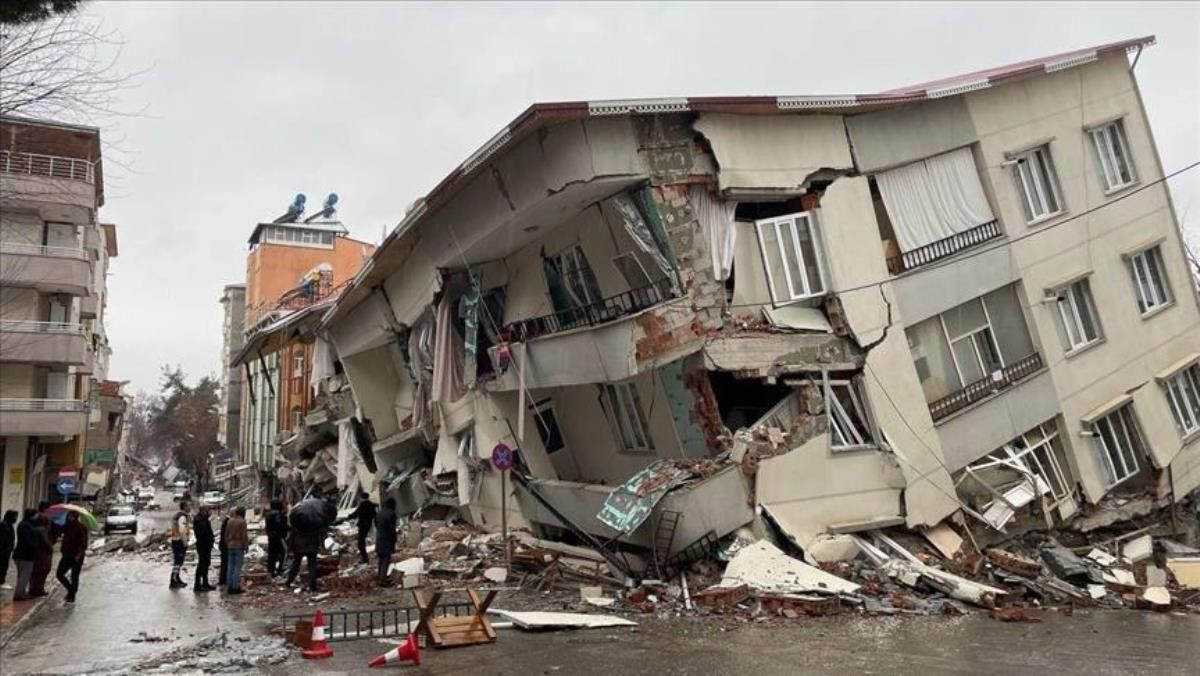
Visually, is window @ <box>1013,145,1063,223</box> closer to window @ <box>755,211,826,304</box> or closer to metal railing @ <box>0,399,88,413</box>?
window @ <box>755,211,826,304</box>

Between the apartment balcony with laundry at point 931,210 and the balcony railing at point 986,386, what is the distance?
2.33 m

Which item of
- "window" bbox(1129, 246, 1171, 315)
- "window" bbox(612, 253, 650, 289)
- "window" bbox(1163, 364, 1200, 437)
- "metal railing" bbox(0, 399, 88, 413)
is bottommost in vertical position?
"window" bbox(1163, 364, 1200, 437)

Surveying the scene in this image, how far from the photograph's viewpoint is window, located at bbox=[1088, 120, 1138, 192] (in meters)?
16.6

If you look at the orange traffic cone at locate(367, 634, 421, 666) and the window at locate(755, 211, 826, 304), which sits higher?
the window at locate(755, 211, 826, 304)

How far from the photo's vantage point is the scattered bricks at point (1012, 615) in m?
10.1

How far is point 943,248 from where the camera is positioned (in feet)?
47.6

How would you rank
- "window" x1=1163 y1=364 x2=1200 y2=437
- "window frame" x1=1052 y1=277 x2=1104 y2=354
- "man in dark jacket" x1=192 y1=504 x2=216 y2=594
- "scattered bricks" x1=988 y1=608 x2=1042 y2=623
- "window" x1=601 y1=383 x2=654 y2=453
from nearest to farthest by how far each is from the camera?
"scattered bricks" x1=988 y1=608 x2=1042 y2=623, "man in dark jacket" x1=192 y1=504 x2=216 y2=594, "window" x1=601 y1=383 x2=654 y2=453, "window frame" x1=1052 y1=277 x2=1104 y2=354, "window" x1=1163 y1=364 x2=1200 y2=437

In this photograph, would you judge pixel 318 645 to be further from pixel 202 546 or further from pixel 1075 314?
pixel 1075 314

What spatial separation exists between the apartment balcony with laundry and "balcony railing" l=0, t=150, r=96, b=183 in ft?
43.2

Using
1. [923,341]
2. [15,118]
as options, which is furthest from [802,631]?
[15,118]

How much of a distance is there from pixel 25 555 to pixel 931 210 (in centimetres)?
1588

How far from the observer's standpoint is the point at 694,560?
1153 centimetres

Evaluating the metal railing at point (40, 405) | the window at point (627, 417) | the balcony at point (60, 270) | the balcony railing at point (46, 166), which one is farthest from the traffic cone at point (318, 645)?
the metal railing at point (40, 405)

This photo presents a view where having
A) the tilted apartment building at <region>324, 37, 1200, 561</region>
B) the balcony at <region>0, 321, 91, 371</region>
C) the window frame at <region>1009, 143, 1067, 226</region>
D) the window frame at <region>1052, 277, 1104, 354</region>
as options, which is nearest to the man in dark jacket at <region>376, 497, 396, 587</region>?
Answer: the tilted apartment building at <region>324, 37, 1200, 561</region>
